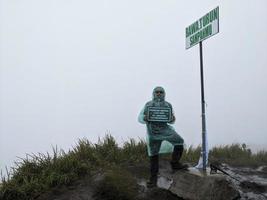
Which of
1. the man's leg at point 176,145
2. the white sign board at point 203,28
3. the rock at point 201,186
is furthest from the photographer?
the man's leg at point 176,145

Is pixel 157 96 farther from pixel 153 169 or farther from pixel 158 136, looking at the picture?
pixel 153 169

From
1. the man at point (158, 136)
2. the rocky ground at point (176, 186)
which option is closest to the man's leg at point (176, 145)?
the man at point (158, 136)

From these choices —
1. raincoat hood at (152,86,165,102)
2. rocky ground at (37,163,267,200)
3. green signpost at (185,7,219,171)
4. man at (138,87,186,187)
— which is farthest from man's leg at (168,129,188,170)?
raincoat hood at (152,86,165,102)

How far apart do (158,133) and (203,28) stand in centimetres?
201

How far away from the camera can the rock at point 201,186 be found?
5918mm

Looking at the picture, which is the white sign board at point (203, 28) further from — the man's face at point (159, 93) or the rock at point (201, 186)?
the rock at point (201, 186)

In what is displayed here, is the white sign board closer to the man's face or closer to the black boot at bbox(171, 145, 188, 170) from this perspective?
the man's face

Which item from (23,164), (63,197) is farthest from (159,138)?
(23,164)

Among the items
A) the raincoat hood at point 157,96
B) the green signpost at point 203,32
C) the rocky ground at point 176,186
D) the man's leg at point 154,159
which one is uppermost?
the green signpost at point 203,32

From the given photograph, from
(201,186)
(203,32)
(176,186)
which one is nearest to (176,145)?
(176,186)

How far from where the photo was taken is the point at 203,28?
706 cm

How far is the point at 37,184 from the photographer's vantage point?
736 cm

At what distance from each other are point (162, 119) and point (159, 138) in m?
0.35

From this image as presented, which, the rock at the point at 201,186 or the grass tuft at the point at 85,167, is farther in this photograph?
the grass tuft at the point at 85,167
